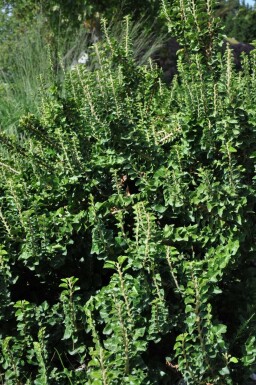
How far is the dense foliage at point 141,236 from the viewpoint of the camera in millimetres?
1926

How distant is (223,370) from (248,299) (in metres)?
0.41

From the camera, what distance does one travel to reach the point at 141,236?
2062mm

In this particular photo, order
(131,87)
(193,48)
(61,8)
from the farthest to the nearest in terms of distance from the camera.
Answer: (61,8) < (131,87) < (193,48)

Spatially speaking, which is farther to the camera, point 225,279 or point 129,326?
point 225,279

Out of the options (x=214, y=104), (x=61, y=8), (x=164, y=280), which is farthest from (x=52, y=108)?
(x=61, y=8)

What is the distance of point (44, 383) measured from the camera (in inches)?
79.5

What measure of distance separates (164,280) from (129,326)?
0.28 metres

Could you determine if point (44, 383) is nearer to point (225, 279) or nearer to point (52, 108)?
point (225, 279)

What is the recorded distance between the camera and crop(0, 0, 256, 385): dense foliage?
1.93m

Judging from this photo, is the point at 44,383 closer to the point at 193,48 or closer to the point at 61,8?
the point at 193,48

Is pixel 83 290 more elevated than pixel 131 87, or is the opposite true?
pixel 131 87

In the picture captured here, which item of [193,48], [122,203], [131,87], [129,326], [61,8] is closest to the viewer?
[129,326]

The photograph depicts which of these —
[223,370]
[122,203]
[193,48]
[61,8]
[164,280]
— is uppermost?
[61,8]

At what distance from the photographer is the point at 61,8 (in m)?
7.34
